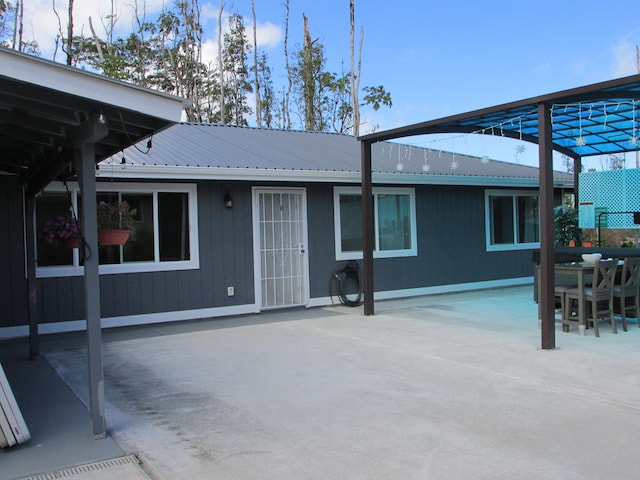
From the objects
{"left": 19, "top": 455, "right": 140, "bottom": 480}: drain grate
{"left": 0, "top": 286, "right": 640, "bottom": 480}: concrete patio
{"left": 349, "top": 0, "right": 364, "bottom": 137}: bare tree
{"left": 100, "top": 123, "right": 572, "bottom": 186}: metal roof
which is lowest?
{"left": 19, "top": 455, "right": 140, "bottom": 480}: drain grate

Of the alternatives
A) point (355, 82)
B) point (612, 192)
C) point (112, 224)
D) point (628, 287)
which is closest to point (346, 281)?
point (628, 287)

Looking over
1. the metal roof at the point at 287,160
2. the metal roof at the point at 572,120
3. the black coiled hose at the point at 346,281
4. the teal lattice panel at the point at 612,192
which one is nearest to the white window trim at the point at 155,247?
the metal roof at the point at 287,160

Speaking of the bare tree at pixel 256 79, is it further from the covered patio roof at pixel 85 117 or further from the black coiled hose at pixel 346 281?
the covered patio roof at pixel 85 117

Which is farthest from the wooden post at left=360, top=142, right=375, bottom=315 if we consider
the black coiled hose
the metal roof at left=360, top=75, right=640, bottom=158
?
the black coiled hose

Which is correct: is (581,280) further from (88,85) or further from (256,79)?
(256,79)

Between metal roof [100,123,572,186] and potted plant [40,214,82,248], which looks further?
metal roof [100,123,572,186]

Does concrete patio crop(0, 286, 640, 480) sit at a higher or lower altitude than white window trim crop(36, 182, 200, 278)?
lower

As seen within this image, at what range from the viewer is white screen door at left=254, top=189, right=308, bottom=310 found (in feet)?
29.5

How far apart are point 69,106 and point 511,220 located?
986 centimetres

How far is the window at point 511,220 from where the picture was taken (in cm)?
1151

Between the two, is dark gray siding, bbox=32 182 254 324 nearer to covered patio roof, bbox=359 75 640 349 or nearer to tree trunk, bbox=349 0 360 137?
covered patio roof, bbox=359 75 640 349

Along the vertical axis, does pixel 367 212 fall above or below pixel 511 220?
above

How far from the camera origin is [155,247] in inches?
318

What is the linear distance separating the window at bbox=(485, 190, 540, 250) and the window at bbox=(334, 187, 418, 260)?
77.4 inches
